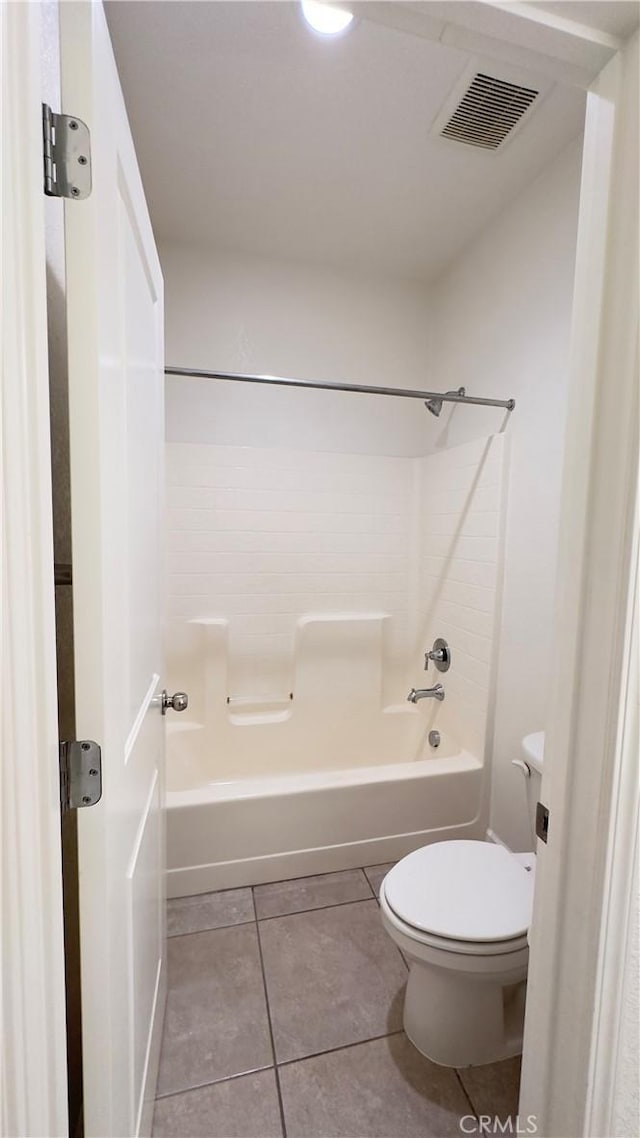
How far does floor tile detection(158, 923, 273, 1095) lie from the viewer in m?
1.11

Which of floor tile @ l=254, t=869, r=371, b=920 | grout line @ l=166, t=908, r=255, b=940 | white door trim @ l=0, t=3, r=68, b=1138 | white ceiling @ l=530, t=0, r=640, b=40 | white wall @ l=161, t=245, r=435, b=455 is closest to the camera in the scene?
white door trim @ l=0, t=3, r=68, b=1138

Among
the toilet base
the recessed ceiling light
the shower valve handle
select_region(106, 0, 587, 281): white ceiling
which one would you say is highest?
select_region(106, 0, 587, 281): white ceiling

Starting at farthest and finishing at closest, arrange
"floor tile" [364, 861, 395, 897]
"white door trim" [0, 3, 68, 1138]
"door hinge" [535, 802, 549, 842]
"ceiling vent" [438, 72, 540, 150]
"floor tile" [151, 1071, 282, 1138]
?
1. "floor tile" [364, 861, 395, 897]
2. "ceiling vent" [438, 72, 540, 150]
3. "floor tile" [151, 1071, 282, 1138]
4. "door hinge" [535, 802, 549, 842]
5. "white door trim" [0, 3, 68, 1138]

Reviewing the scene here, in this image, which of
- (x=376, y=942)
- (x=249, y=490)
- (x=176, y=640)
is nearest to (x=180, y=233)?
(x=249, y=490)

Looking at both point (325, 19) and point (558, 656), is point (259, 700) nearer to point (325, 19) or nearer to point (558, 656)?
point (558, 656)

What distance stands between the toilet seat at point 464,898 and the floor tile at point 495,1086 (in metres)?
0.39

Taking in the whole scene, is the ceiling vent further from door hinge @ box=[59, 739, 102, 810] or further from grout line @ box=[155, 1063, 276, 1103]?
grout line @ box=[155, 1063, 276, 1103]

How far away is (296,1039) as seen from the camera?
118 centimetres

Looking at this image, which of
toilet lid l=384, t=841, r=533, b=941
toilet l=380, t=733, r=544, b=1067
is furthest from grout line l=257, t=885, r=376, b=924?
toilet lid l=384, t=841, r=533, b=941

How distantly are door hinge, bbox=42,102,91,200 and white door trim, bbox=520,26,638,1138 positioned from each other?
632 mm

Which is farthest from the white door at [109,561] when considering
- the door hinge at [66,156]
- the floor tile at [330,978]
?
the floor tile at [330,978]

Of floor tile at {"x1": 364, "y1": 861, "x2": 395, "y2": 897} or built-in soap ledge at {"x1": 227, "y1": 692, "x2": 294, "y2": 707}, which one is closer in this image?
floor tile at {"x1": 364, "y1": 861, "x2": 395, "y2": 897}

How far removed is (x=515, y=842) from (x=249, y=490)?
6.16ft

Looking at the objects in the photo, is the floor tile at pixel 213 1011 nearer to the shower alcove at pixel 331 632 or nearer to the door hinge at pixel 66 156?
the shower alcove at pixel 331 632
